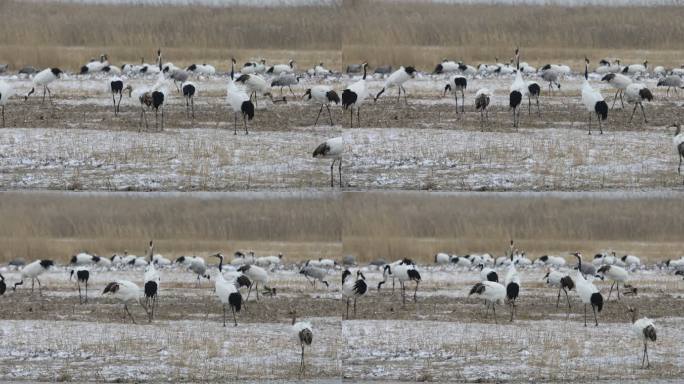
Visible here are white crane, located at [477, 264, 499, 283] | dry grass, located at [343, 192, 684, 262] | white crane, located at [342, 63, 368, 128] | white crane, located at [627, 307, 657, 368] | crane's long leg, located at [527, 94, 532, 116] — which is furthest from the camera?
white crane, located at [477, 264, 499, 283]

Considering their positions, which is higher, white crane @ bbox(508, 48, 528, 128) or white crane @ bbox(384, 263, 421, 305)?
white crane @ bbox(508, 48, 528, 128)

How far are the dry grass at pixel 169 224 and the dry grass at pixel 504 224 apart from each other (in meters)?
0.44

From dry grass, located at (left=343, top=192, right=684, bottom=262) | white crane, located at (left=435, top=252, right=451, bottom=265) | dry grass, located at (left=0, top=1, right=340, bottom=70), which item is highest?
dry grass, located at (left=0, top=1, right=340, bottom=70)

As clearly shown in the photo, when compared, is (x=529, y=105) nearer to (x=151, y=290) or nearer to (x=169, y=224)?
(x=151, y=290)

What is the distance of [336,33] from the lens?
1455 centimetres

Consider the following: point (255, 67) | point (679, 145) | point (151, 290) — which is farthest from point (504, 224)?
point (151, 290)

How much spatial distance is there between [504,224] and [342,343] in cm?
454

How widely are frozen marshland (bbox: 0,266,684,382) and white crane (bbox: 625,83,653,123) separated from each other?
2020 millimetres

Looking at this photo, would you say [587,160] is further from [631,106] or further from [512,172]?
[631,106]

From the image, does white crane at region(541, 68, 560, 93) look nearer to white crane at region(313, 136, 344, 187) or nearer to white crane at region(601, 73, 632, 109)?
white crane at region(601, 73, 632, 109)

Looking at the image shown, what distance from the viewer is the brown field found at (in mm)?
14906

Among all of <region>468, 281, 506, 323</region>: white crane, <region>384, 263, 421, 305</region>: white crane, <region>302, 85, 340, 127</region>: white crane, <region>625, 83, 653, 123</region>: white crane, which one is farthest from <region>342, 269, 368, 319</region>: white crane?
<region>625, 83, 653, 123</region>: white crane

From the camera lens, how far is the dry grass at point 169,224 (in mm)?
15469

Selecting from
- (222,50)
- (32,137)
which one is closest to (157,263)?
(222,50)
